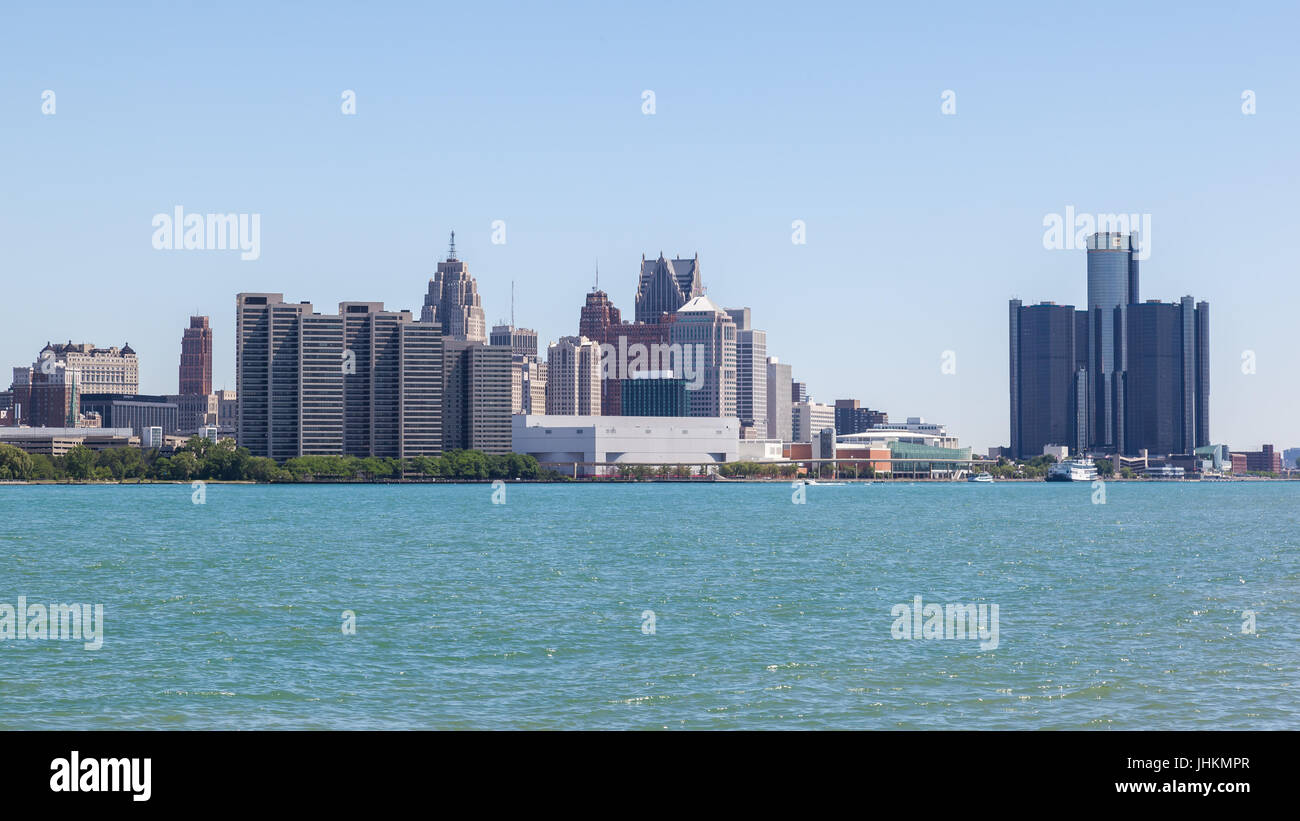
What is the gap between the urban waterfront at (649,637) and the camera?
28.4 m

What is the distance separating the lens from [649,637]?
4041cm

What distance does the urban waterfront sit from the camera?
28406mm

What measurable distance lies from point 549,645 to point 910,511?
419ft

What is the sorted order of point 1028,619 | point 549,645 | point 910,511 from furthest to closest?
1. point 910,511
2. point 1028,619
3. point 549,645
